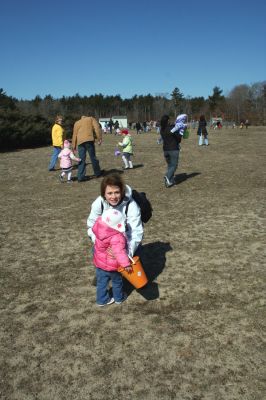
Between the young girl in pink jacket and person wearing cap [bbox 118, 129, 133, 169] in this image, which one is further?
person wearing cap [bbox 118, 129, 133, 169]

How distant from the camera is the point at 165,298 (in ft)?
12.8

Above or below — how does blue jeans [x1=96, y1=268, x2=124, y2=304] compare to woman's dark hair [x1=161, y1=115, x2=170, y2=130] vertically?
below

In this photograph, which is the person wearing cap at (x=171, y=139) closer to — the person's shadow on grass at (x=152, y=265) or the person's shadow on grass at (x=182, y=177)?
the person's shadow on grass at (x=182, y=177)

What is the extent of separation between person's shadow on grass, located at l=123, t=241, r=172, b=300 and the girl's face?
2.95 ft

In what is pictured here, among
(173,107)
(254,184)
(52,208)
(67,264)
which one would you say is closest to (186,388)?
(67,264)

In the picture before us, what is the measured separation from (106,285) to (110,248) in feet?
1.36

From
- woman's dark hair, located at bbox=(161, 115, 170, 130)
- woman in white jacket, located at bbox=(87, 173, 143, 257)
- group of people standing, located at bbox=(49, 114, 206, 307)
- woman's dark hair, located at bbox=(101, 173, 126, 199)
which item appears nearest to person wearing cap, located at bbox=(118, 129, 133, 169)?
woman's dark hair, located at bbox=(161, 115, 170, 130)

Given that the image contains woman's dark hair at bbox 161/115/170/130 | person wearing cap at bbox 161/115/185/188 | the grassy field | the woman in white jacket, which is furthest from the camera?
woman's dark hair at bbox 161/115/170/130

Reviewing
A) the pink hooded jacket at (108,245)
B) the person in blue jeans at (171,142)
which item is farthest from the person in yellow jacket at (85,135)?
the pink hooded jacket at (108,245)

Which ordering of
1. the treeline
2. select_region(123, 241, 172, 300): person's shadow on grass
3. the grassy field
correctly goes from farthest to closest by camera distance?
the treeline < select_region(123, 241, 172, 300): person's shadow on grass < the grassy field

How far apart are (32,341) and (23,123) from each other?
1781 cm

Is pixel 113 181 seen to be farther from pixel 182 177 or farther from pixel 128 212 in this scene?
pixel 182 177

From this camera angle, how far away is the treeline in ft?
63.4

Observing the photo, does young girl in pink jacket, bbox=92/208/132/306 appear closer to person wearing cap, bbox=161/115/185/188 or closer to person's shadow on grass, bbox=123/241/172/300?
person's shadow on grass, bbox=123/241/172/300
